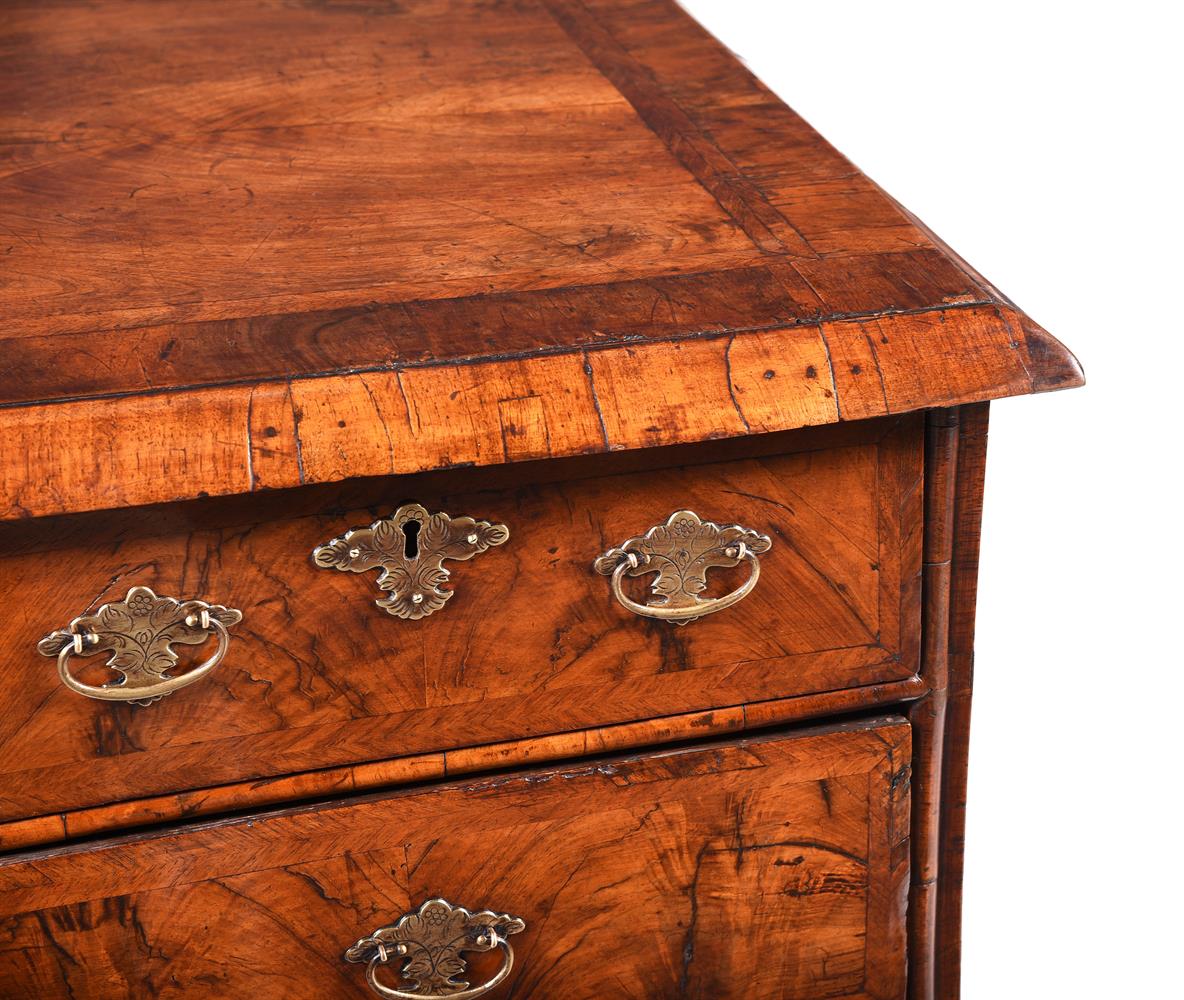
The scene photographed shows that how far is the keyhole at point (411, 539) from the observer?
0.74m

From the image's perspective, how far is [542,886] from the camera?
854 millimetres

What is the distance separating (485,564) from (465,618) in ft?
0.11

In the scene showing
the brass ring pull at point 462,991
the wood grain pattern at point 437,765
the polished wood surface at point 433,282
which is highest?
the polished wood surface at point 433,282

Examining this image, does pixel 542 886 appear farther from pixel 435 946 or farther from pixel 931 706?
pixel 931 706

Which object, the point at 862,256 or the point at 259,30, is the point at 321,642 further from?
the point at 259,30

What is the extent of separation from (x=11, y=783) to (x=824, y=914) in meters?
0.48

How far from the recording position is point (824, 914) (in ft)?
2.94

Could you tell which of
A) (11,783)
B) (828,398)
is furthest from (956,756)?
(11,783)

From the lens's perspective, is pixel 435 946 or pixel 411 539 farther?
pixel 435 946

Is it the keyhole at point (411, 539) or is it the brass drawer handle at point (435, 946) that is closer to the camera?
the keyhole at point (411, 539)

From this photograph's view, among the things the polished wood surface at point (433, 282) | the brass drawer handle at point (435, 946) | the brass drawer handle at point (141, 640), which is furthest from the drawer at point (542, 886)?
the polished wood surface at point (433, 282)

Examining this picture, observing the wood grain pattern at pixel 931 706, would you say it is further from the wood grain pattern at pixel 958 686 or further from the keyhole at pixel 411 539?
the keyhole at pixel 411 539

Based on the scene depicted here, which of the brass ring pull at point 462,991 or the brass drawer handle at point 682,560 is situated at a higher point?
the brass drawer handle at point 682,560

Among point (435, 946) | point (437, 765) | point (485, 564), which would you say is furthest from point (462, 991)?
point (485, 564)
